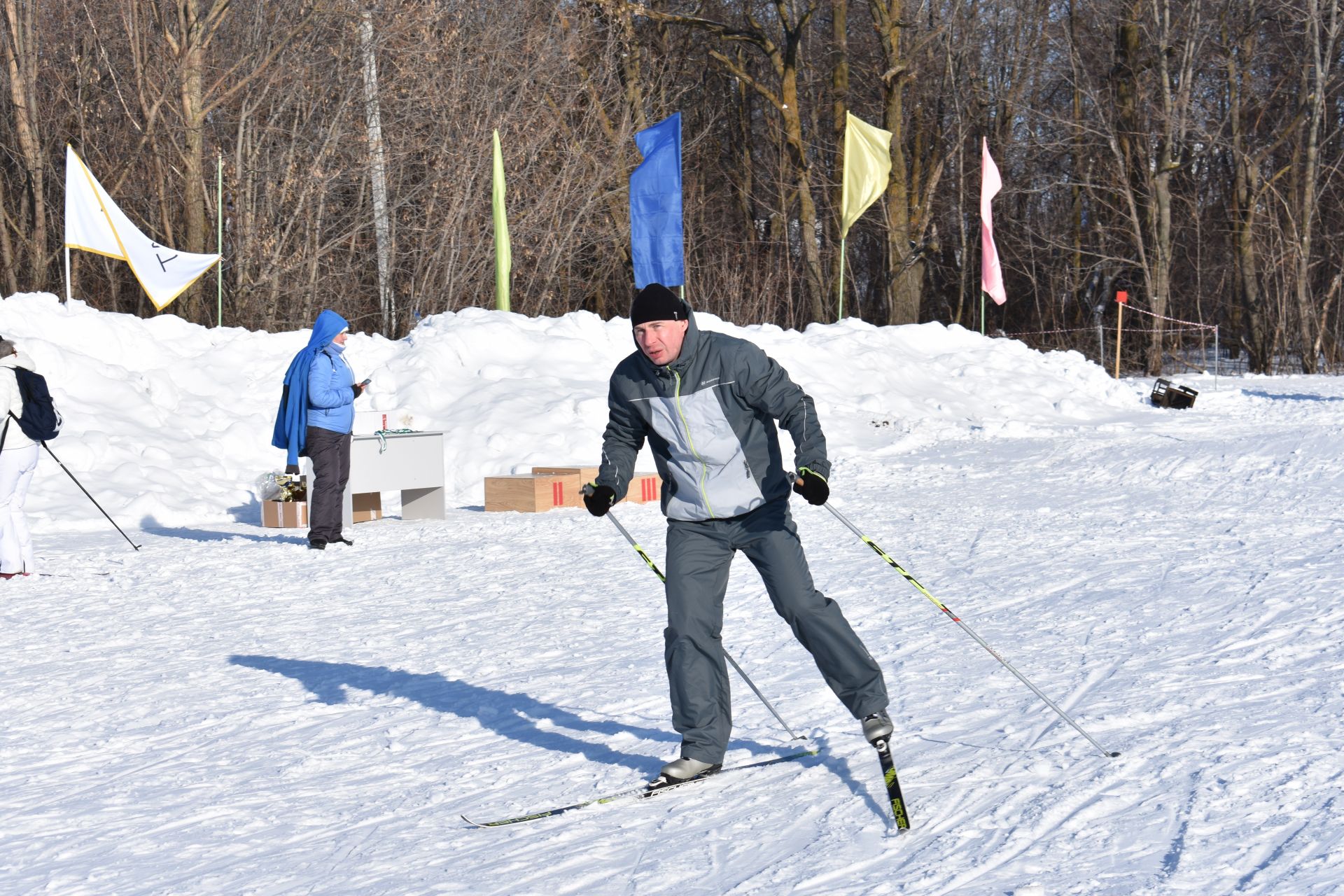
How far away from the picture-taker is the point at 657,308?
14.4ft

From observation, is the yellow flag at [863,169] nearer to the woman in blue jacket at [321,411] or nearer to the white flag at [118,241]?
the white flag at [118,241]

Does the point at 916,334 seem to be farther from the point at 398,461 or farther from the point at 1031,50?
the point at 1031,50

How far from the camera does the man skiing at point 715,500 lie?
438 cm

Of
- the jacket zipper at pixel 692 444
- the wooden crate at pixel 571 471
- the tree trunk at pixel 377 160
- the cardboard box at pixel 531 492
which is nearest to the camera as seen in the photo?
the jacket zipper at pixel 692 444

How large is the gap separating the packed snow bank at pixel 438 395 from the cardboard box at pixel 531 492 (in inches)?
42.8

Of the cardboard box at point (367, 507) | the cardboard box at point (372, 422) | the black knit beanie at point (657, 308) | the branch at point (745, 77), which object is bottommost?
the cardboard box at point (367, 507)

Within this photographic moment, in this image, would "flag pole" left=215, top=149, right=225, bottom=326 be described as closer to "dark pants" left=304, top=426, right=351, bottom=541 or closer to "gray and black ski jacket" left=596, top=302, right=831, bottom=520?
"dark pants" left=304, top=426, right=351, bottom=541

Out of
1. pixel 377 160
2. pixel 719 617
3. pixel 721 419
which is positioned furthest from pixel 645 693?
pixel 377 160

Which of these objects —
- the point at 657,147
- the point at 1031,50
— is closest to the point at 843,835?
the point at 657,147

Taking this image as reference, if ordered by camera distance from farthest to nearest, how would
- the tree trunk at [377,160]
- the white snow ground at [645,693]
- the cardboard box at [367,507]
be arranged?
the tree trunk at [377,160] < the cardboard box at [367,507] < the white snow ground at [645,693]

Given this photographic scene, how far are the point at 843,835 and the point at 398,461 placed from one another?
8.76 meters

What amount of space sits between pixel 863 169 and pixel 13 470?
662 inches

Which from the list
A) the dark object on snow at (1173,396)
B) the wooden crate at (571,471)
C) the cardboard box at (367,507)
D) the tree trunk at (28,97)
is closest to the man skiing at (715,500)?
the wooden crate at (571,471)

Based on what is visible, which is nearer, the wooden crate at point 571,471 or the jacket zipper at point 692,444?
the jacket zipper at point 692,444
